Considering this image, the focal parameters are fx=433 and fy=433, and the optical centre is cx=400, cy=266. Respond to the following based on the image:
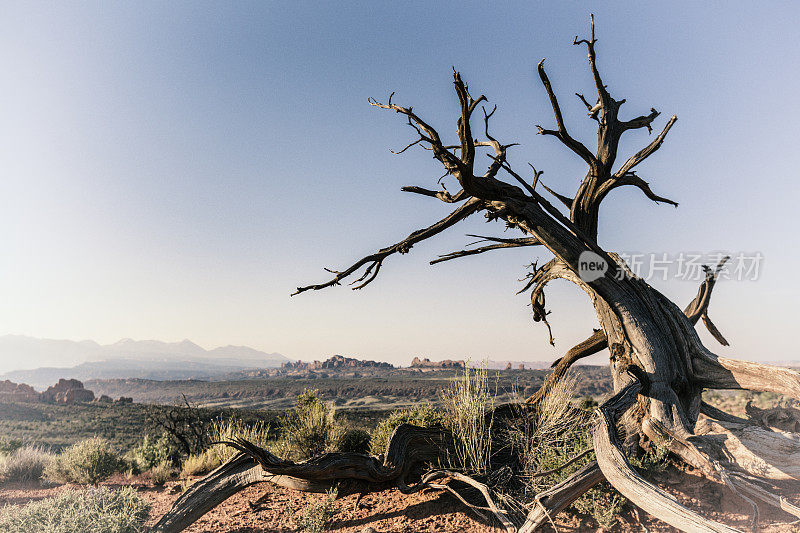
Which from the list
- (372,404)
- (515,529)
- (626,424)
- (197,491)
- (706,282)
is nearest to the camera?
(515,529)

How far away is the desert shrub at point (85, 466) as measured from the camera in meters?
9.02

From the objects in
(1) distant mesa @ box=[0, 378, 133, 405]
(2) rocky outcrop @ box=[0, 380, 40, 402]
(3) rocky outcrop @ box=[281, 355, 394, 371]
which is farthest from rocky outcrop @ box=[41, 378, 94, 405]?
(3) rocky outcrop @ box=[281, 355, 394, 371]

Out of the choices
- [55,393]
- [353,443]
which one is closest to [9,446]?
[353,443]

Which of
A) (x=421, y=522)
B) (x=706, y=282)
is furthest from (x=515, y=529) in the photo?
(x=706, y=282)

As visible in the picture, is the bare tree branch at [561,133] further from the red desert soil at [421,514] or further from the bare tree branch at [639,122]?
the red desert soil at [421,514]

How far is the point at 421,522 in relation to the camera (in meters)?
5.22

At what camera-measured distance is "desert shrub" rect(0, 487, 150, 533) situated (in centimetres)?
437

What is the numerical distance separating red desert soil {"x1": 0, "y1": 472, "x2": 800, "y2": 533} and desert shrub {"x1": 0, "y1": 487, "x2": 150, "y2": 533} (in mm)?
768

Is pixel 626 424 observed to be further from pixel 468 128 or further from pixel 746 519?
pixel 468 128

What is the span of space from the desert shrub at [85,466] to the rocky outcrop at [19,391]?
59.5 metres

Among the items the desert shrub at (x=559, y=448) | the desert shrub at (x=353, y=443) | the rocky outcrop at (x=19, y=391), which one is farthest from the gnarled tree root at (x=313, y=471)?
the rocky outcrop at (x=19, y=391)

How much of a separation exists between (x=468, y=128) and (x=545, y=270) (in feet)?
14.8

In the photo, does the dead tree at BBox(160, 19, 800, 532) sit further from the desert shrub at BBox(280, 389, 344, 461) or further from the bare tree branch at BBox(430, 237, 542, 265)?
the desert shrub at BBox(280, 389, 344, 461)

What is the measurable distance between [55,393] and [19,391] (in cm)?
432
